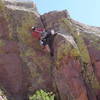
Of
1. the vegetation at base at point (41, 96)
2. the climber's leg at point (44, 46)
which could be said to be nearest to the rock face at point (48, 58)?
the climber's leg at point (44, 46)

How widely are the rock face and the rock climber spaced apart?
1.36 ft

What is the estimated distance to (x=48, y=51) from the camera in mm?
28141

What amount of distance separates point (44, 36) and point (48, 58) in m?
1.84

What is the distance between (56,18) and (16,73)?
6.08 metres

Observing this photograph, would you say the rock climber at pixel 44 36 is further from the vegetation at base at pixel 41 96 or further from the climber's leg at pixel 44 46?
the vegetation at base at pixel 41 96

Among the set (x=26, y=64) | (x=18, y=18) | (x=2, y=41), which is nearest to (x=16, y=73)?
(x=26, y=64)

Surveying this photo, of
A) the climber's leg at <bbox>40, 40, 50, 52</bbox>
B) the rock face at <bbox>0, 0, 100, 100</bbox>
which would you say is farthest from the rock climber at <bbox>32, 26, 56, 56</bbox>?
the rock face at <bbox>0, 0, 100, 100</bbox>

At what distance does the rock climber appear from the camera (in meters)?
27.9

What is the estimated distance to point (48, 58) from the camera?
27.9 metres

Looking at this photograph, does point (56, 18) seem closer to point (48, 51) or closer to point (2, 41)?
point (48, 51)

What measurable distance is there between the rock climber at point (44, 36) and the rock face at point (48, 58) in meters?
0.41

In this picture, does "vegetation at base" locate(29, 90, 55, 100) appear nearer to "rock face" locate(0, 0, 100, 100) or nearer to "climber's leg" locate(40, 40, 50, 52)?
"rock face" locate(0, 0, 100, 100)

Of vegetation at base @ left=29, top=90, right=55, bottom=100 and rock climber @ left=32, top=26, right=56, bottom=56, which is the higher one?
rock climber @ left=32, top=26, right=56, bottom=56

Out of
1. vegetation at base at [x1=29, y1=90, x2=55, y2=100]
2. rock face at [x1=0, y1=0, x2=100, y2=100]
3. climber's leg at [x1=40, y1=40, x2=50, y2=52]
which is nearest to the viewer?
vegetation at base at [x1=29, y1=90, x2=55, y2=100]
